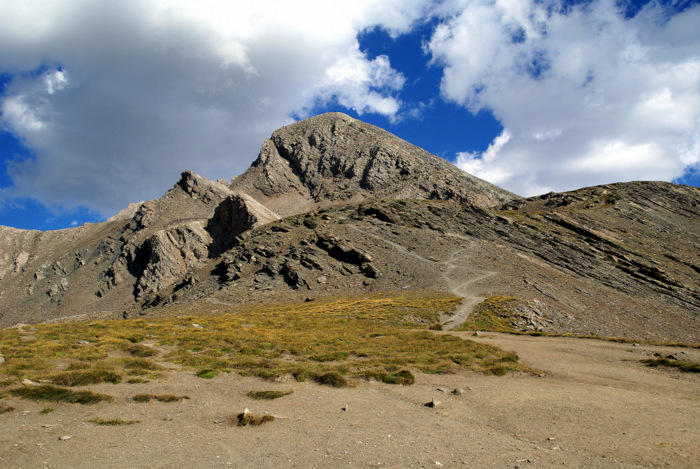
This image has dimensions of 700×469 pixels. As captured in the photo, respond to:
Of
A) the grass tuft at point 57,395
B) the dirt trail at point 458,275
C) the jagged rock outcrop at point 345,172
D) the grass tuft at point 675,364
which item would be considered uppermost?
the jagged rock outcrop at point 345,172

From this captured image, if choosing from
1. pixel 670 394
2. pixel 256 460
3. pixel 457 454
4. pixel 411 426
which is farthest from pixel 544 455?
pixel 670 394

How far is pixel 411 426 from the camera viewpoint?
37.7 feet

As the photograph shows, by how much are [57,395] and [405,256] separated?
59112mm

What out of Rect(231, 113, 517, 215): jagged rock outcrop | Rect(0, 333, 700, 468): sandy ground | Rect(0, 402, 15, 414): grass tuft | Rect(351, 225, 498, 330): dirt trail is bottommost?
Rect(0, 333, 700, 468): sandy ground

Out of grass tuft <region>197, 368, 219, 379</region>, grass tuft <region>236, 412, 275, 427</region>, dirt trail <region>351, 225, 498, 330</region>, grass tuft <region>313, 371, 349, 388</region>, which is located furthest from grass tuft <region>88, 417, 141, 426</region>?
dirt trail <region>351, 225, 498, 330</region>

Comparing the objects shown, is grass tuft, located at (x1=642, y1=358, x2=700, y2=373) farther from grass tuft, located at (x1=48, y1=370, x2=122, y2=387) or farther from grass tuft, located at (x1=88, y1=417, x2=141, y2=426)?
grass tuft, located at (x1=48, y1=370, x2=122, y2=387)

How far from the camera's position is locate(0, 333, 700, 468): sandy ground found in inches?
357

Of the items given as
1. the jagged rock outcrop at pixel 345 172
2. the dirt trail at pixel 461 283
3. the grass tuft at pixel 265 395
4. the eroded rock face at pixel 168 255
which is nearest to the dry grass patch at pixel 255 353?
the grass tuft at pixel 265 395

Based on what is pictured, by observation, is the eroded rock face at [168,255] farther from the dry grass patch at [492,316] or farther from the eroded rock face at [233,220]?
the dry grass patch at [492,316]

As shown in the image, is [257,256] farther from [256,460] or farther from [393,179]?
[393,179]

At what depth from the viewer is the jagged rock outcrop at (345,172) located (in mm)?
145500

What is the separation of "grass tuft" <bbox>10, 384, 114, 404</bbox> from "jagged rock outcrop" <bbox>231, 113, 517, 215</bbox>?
133 m

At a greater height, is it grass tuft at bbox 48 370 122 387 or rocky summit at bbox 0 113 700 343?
rocky summit at bbox 0 113 700 343

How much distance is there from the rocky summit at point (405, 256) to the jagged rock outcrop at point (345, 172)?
5.54 feet
